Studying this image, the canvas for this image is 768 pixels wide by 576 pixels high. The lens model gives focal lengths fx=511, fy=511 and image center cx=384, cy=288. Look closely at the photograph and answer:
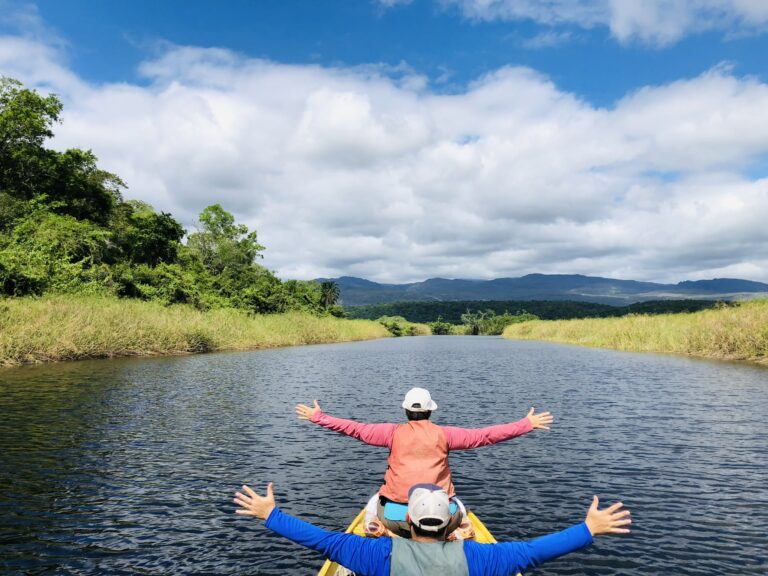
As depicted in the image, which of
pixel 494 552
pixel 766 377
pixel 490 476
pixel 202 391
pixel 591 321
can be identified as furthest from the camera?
pixel 591 321

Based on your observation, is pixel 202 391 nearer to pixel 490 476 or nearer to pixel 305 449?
pixel 305 449

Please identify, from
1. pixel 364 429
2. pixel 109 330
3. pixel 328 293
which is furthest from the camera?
pixel 328 293

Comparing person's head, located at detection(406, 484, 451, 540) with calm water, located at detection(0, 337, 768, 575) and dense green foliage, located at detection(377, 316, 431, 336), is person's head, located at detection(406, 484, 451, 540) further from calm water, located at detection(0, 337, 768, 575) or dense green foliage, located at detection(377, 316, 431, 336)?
dense green foliage, located at detection(377, 316, 431, 336)

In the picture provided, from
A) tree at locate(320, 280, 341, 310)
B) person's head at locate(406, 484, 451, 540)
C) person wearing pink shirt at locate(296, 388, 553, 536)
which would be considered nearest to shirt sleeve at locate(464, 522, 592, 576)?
person's head at locate(406, 484, 451, 540)

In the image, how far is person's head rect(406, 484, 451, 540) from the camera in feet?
12.5

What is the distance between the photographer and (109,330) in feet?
113

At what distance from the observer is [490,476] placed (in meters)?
11.6

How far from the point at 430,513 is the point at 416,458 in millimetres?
2542

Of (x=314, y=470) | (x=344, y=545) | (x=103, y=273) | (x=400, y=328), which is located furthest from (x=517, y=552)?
(x=400, y=328)

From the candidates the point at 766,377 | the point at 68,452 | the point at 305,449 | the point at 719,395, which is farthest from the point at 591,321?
the point at 68,452

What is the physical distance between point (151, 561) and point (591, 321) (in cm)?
6003

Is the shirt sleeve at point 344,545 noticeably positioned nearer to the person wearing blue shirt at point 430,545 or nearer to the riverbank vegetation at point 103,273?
the person wearing blue shirt at point 430,545

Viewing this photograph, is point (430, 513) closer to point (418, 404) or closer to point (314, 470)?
point (418, 404)

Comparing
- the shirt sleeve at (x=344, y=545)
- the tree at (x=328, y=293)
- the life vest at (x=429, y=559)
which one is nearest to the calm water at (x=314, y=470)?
the shirt sleeve at (x=344, y=545)
